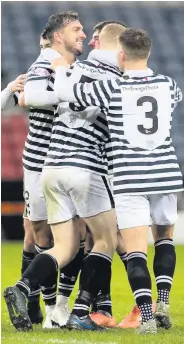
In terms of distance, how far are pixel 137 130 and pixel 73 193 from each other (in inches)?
22.1

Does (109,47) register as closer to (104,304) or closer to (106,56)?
(106,56)

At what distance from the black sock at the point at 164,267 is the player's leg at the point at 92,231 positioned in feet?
0.94

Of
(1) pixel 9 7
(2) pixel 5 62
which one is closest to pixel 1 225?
(2) pixel 5 62

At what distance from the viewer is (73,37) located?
6.18 meters

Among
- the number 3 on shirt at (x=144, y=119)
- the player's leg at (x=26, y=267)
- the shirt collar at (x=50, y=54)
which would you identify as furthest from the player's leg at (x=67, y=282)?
the shirt collar at (x=50, y=54)

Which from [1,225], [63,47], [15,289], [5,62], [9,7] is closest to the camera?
[15,289]

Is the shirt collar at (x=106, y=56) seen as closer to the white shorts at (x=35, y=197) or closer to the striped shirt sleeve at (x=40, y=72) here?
the striped shirt sleeve at (x=40, y=72)

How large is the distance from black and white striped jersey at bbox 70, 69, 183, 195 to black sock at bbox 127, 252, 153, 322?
395 millimetres

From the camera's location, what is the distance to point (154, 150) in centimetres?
571

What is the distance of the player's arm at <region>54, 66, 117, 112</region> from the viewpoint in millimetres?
Answer: 5715

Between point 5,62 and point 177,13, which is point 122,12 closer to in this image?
point 177,13

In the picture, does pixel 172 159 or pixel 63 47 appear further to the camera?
pixel 63 47

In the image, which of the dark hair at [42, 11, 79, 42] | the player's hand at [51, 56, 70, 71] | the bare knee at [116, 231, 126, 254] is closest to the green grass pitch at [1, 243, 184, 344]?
the bare knee at [116, 231, 126, 254]

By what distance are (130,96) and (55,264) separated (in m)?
1.02
